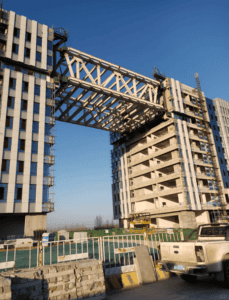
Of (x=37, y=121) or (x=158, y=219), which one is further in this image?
(x=158, y=219)

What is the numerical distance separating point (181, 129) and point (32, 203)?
31.0 metres

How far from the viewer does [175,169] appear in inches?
1618

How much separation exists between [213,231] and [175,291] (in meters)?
2.88

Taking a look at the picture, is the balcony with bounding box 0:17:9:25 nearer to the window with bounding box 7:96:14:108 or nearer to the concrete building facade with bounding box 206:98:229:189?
the window with bounding box 7:96:14:108

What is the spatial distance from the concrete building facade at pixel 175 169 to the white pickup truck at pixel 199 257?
32.3m

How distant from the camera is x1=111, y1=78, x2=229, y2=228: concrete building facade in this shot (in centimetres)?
4028

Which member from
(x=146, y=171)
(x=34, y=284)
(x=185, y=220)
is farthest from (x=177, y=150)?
(x=34, y=284)

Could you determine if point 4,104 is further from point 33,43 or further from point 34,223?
point 34,223

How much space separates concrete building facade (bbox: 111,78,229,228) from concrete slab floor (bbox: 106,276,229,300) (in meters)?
32.3

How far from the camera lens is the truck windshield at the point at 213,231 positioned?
807cm

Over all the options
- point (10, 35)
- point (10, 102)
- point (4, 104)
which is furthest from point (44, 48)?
point (4, 104)

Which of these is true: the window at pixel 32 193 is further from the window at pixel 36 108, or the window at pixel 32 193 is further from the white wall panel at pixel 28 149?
the window at pixel 36 108

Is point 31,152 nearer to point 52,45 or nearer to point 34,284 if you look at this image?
point 52,45

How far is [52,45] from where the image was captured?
33.9 meters
